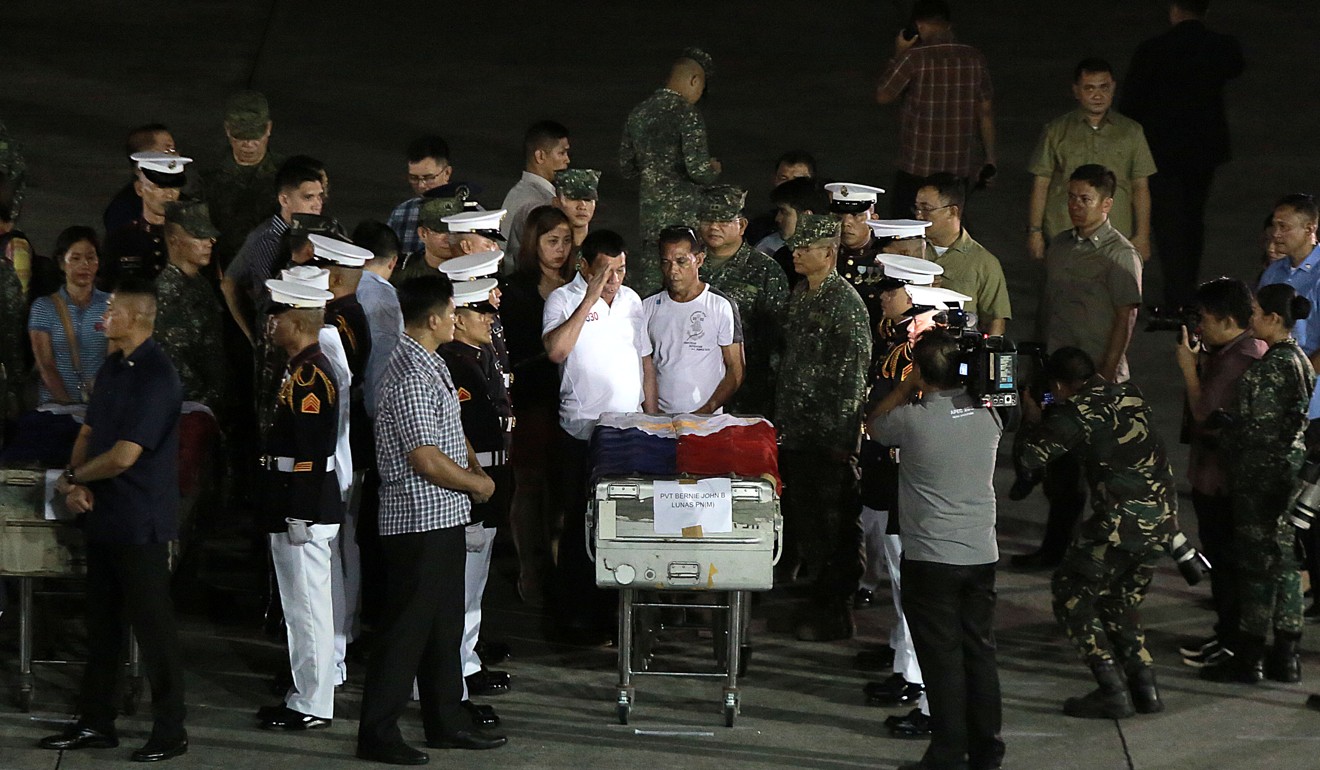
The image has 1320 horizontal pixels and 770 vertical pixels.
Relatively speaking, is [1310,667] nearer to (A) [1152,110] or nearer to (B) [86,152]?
(A) [1152,110]

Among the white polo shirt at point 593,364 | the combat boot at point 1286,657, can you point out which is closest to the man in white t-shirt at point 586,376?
the white polo shirt at point 593,364

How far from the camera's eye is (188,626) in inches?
367

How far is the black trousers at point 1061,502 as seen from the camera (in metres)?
10.1

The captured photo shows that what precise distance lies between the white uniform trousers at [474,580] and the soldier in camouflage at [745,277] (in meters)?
1.85

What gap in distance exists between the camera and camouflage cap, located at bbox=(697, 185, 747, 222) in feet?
31.5

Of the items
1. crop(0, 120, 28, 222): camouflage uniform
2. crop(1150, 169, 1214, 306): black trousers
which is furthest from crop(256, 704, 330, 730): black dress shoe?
crop(1150, 169, 1214, 306): black trousers

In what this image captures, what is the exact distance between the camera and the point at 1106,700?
824 centimetres

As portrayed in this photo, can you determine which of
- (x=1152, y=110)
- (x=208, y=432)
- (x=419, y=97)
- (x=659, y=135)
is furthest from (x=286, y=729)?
(x=419, y=97)

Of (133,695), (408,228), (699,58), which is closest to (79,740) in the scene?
(133,695)

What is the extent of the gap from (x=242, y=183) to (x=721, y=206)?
273cm

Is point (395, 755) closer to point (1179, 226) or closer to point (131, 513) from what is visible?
point (131, 513)

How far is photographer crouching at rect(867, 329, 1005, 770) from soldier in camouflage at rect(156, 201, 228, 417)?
3587 millimetres

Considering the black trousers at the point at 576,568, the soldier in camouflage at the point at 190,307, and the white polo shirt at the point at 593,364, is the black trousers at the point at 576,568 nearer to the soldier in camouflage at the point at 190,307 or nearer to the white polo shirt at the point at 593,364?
the white polo shirt at the point at 593,364

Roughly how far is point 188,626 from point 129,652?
98cm
